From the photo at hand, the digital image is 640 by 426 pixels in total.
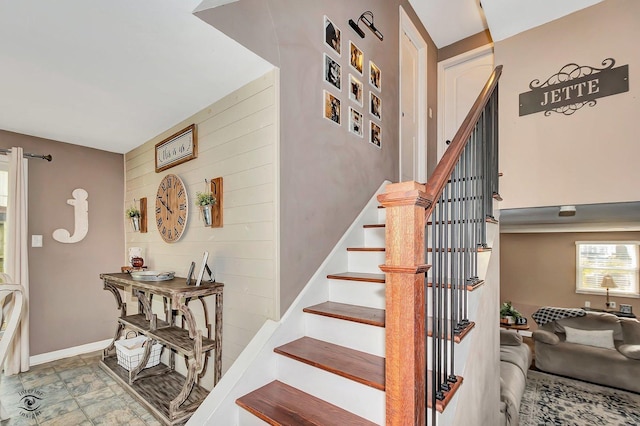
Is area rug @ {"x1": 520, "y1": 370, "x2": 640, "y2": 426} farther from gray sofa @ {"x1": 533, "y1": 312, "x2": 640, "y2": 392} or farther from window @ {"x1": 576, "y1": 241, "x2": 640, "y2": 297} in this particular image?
window @ {"x1": 576, "y1": 241, "x2": 640, "y2": 297}

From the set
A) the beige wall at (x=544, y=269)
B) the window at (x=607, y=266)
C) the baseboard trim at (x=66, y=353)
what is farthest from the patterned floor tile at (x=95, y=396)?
the window at (x=607, y=266)

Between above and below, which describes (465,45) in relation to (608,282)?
above

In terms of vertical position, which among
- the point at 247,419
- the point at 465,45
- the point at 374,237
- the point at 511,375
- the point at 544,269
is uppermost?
the point at 465,45

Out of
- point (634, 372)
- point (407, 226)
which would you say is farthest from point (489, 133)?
point (634, 372)

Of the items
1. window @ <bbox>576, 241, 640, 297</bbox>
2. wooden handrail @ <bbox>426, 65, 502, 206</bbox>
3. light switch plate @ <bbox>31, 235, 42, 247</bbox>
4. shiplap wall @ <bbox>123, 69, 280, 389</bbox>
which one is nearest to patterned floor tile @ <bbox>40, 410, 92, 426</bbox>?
shiplap wall @ <bbox>123, 69, 280, 389</bbox>

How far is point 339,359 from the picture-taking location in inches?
64.7

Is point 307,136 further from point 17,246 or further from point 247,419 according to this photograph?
point 17,246

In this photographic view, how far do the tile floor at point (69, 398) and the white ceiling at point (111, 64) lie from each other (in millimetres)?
2244

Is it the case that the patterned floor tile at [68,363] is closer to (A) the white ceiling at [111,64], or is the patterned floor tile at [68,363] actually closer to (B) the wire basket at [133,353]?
(B) the wire basket at [133,353]

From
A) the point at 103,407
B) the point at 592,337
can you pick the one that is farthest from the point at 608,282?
the point at 103,407

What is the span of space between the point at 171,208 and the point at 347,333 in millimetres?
1963

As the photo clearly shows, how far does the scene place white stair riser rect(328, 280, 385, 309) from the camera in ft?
6.40

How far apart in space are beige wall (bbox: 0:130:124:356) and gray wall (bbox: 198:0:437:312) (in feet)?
9.03

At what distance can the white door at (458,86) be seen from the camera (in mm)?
3947
